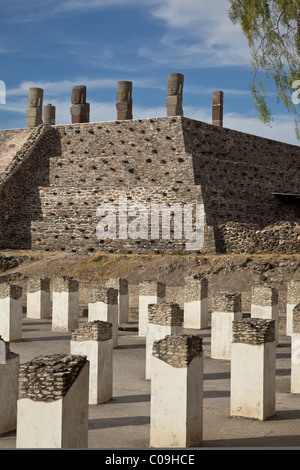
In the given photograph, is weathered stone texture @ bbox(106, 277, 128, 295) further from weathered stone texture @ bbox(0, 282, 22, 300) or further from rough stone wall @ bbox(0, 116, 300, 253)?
rough stone wall @ bbox(0, 116, 300, 253)

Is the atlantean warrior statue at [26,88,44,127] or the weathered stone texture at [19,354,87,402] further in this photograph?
the atlantean warrior statue at [26,88,44,127]

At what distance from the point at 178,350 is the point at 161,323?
12.8 ft

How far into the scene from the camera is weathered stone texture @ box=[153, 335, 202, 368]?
7980mm

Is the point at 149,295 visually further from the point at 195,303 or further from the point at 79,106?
the point at 79,106

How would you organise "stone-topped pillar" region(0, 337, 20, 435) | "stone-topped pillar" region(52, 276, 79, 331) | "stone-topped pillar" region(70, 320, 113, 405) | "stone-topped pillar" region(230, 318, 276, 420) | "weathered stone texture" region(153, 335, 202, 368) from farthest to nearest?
1. "stone-topped pillar" region(52, 276, 79, 331)
2. "stone-topped pillar" region(70, 320, 113, 405)
3. "stone-topped pillar" region(230, 318, 276, 420)
4. "stone-topped pillar" region(0, 337, 20, 435)
5. "weathered stone texture" region(153, 335, 202, 368)

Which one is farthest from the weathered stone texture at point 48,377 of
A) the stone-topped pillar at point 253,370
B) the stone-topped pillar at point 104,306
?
the stone-topped pillar at point 104,306

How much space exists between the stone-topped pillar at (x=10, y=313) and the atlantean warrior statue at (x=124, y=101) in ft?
63.5

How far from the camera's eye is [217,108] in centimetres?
3809

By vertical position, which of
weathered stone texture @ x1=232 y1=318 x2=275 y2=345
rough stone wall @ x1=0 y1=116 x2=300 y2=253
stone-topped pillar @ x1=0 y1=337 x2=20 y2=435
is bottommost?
stone-topped pillar @ x1=0 y1=337 x2=20 y2=435

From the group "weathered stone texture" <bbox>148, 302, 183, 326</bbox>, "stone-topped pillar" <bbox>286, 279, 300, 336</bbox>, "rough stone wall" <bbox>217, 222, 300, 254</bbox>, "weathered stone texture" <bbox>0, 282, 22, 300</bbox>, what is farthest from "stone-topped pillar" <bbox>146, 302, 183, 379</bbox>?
"rough stone wall" <bbox>217, 222, 300, 254</bbox>

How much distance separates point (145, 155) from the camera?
31500 millimetres

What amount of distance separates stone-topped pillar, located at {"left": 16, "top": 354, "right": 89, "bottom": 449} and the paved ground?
1082mm
